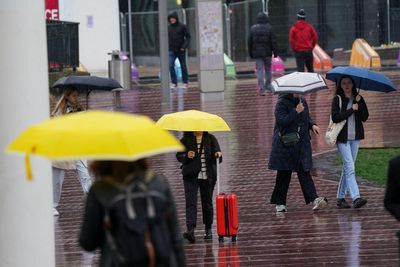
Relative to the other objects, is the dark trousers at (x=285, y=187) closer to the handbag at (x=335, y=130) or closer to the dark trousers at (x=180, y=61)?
the handbag at (x=335, y=130)

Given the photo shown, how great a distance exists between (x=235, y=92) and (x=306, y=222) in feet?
44.9

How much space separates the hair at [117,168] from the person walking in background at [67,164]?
24.4 ft

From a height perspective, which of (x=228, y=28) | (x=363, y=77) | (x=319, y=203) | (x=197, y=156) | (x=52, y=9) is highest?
(x=52, y=9)

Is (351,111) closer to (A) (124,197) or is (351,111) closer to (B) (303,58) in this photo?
(A) (124,197)

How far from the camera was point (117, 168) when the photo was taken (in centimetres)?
552

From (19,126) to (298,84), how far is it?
6.02 m

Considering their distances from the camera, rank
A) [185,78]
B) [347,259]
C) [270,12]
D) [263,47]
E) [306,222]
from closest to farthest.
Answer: [347,259], [306,222], [263,47], [185,78], [270,12]

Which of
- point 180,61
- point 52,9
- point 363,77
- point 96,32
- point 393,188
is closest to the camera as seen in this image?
point 393,188

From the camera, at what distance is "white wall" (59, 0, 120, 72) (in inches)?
1326

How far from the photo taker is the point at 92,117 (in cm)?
558

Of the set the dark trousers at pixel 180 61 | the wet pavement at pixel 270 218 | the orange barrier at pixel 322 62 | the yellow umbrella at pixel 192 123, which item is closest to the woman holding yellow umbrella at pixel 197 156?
the yellow umbrella at pixel 192 123

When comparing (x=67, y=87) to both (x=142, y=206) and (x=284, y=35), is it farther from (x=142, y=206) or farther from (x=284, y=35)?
(x=284, y=35)

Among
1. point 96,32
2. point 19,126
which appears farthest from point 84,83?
point 96,32

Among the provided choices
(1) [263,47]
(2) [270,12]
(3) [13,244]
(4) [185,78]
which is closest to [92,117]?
(3) [13,244]
